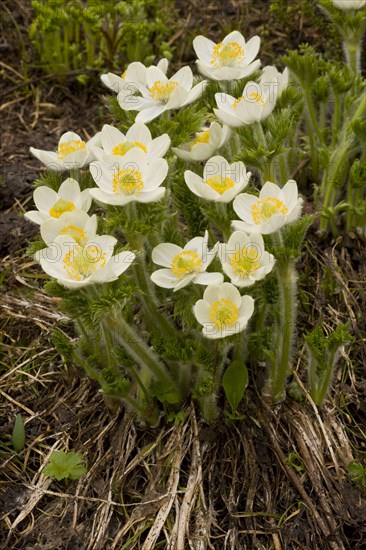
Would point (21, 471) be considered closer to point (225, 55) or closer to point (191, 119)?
point (191, 119)

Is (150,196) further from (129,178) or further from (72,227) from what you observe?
(72,227)

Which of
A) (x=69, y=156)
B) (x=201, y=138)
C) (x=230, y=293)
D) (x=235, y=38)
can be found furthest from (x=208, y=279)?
(x=235, y=38)

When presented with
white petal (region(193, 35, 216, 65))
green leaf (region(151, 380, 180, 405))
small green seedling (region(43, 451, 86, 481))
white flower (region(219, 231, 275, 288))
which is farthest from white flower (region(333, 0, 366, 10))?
small green seedling (region(43, 451, 86, 481))

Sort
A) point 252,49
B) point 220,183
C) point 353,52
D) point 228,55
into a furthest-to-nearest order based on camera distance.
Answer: point 353,52 → point 252,49 → point 228,55 → point 220,183

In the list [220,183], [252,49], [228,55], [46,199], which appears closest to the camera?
[220,183]

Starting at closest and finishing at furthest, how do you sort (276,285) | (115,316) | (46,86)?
1. (115,316)
2. (276,285)
3. (46,86)

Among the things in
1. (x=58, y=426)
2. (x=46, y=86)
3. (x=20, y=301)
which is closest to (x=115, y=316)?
(x=58, y=426)
